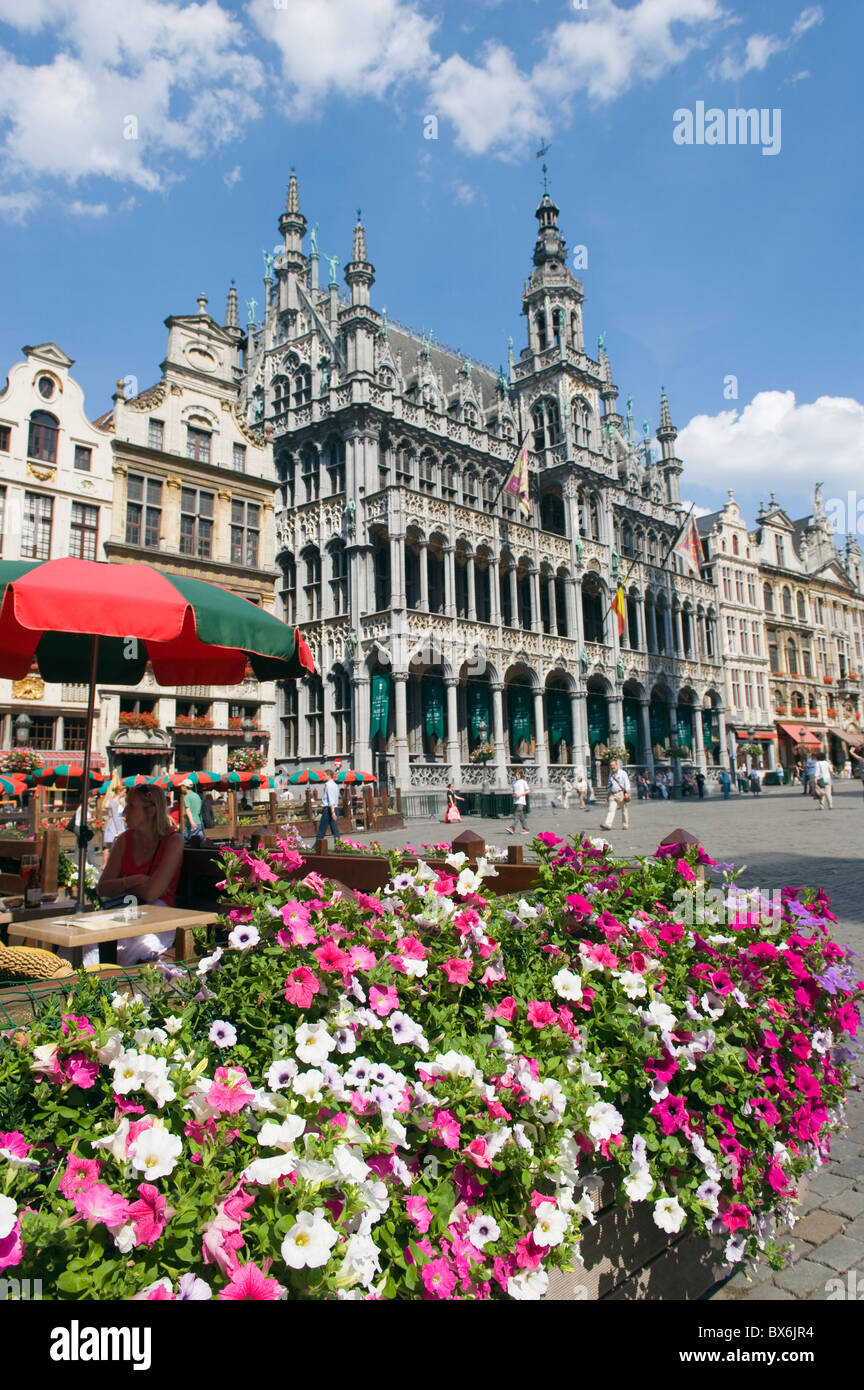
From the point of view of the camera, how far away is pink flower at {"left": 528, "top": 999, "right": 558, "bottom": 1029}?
102 inches

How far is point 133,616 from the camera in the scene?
4.63 meters

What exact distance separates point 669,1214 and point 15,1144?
186cm

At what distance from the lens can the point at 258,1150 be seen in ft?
6.55

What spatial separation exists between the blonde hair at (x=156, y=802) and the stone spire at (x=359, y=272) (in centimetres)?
3248

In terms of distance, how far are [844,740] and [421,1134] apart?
70.6 meters

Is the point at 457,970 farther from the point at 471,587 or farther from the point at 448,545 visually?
the point at 471,587

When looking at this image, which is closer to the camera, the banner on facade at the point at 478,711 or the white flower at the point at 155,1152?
the white flower at the point at 155,1152

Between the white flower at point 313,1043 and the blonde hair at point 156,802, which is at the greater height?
the blonde hair at point 156,802

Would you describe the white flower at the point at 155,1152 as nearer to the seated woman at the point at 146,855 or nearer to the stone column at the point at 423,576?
the seated woman at the point at 146,855

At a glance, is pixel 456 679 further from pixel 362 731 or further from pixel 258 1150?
pixel 258 1150

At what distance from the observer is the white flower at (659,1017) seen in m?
2.66

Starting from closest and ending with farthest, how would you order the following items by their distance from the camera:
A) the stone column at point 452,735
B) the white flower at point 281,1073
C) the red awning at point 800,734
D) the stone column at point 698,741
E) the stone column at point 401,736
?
the white flower at point 281,1073 → the stone column at point 401,736 → the stone column at point 452,735 → the stone column at point 698,741 → the red awning at point 800,734

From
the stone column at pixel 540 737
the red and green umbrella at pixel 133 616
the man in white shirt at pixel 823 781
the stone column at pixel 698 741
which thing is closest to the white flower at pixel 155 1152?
the red and green umbrella at pixel 133 616

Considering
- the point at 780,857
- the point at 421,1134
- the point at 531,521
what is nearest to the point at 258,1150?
the point at 421,1134
